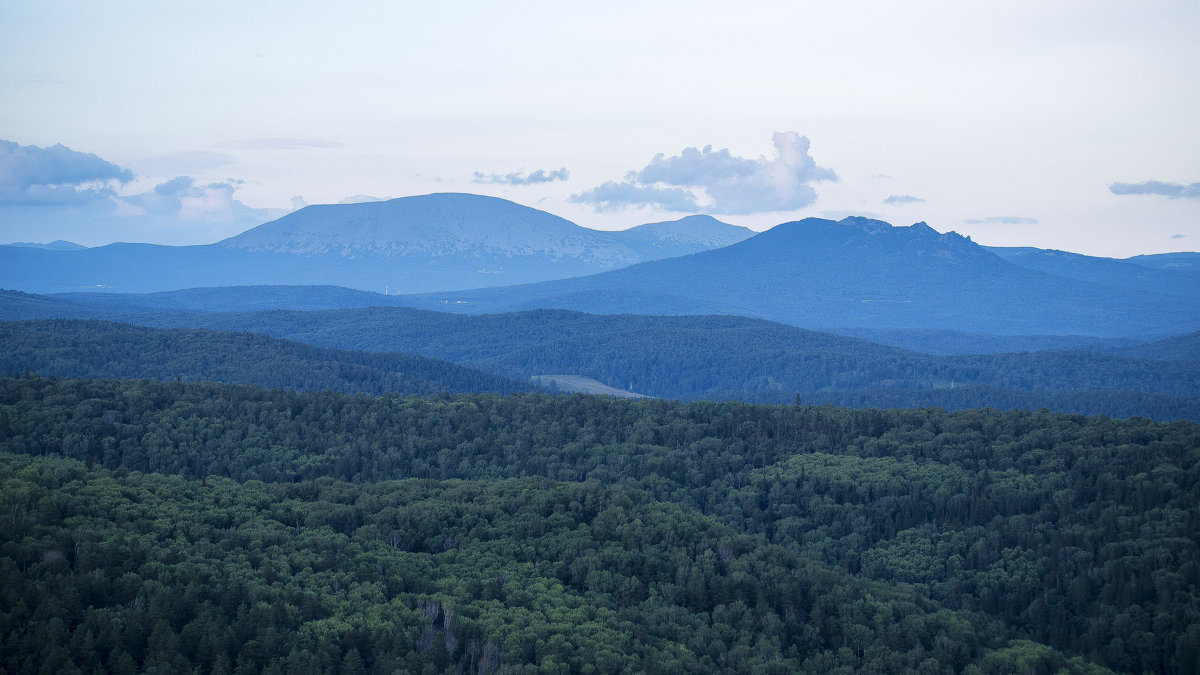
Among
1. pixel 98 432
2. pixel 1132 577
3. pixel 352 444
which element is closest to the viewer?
pixel 1132 577

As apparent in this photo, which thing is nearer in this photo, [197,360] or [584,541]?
[584,541]

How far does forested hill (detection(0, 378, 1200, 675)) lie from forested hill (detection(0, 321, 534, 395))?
60554 mm

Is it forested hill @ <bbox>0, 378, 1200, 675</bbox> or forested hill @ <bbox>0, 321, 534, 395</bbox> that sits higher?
forested hill @ <bbox>0, 321, 534, 395</bbox>

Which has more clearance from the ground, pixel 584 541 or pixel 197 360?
pixel 197 360

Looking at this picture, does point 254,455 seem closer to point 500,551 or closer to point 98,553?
point 500,551

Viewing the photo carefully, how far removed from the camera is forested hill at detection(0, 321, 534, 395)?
153 metres

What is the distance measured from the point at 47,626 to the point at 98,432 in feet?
157

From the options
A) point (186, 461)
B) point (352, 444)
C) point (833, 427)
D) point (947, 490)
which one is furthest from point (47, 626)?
point (833, 427)

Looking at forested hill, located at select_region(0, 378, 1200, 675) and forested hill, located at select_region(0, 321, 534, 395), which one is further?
forested hill, located at select_region(0, 321, 534, 395)

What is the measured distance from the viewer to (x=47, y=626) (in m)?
39.8

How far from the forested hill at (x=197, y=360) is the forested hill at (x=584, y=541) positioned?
199 ft

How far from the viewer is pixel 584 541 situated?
60906 mm

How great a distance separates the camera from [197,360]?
539ft

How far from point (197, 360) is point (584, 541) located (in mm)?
120579
